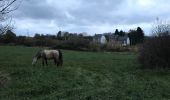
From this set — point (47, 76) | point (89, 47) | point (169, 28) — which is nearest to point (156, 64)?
point (169, 28)

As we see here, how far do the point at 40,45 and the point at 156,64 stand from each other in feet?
192

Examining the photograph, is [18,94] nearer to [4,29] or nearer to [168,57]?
[4,29]

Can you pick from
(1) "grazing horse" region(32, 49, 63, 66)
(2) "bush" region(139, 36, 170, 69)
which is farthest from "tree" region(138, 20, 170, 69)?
(1) "grazing horse" region(32, 49, 63, 66)

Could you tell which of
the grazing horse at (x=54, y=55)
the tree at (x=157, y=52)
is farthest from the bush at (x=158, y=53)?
the grazing horse at (x=54, y=55)

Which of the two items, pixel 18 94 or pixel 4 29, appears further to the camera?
pixel 4 29

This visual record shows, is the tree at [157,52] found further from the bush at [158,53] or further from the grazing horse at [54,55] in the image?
the grazing horse at [54,55]

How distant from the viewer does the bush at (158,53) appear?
3347 cm

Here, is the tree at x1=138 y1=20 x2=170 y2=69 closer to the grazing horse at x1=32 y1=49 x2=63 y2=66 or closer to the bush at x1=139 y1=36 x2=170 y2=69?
the bush at x1=139 y1=36 x2=170 y2=69

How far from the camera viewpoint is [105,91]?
1672 cm

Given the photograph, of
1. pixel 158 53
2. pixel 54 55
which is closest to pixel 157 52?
pixel 158 53

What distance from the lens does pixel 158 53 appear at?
1324 inches

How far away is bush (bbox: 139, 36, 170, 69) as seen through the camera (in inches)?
1318

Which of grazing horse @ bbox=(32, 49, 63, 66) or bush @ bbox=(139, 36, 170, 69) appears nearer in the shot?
grazing horse @ bbox=(32, 49, 63, 66)

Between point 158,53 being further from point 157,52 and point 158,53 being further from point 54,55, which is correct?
point 54,55
